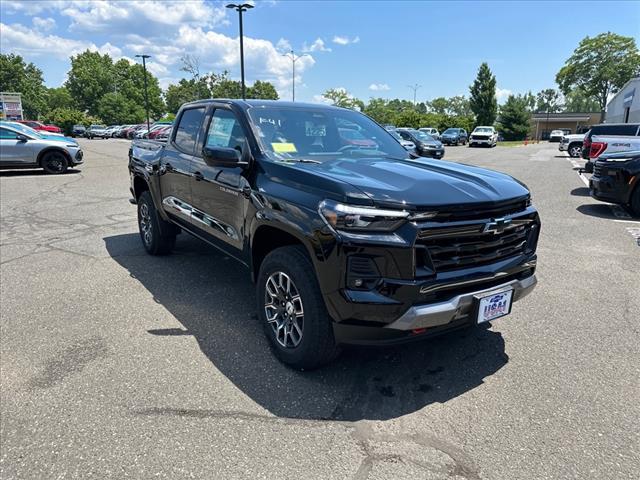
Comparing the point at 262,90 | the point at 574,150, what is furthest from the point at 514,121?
the point at 262,90

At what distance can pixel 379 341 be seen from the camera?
9.11 ft

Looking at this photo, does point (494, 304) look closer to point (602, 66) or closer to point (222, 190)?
point (222, 190)

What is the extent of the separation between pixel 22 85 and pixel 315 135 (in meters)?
116

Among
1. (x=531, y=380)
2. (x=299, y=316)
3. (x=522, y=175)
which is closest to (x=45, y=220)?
(x=299, y=316)

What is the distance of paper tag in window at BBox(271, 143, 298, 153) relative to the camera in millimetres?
3732

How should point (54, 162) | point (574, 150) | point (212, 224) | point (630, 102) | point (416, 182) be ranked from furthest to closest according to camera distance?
point (630, 102), point (574, 150), point (54, 162), point (212, 224), point (416, 182)

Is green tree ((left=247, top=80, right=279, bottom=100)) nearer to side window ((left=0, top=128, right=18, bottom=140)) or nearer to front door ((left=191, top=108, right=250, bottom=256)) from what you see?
side window ((left=0, top=128, right=18, bottom=140))

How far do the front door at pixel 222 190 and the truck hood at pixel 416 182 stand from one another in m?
0.69

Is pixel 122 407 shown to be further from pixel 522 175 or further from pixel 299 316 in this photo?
pixel 522 175

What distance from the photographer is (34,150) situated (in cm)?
1495

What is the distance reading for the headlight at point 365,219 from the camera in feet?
8.80

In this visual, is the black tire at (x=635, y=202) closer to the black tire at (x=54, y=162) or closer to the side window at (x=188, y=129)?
the side window at (x=188, y=129)

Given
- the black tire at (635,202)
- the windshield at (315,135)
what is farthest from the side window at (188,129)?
the black tire at (635,202)

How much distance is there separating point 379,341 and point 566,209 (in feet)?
27.5
